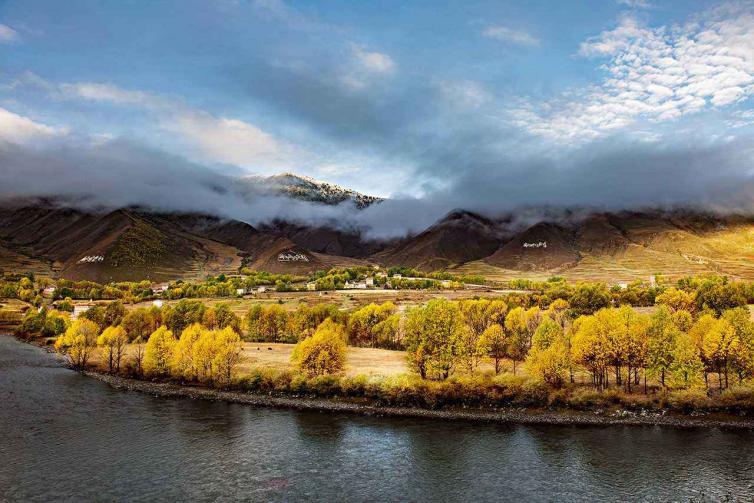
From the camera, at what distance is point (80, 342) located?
110562mm

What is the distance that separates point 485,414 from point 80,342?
91.7 meters

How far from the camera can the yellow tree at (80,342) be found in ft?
358

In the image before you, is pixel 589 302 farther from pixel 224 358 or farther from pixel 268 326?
pixel 224 358

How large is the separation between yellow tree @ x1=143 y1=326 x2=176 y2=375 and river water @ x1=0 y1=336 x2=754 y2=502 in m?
19.9

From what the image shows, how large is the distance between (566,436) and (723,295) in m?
111

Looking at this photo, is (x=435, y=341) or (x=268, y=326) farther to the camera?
(x=268, y=326)

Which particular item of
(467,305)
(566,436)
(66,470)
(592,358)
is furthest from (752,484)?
(467,305)

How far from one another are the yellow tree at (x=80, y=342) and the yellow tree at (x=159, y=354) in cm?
2025

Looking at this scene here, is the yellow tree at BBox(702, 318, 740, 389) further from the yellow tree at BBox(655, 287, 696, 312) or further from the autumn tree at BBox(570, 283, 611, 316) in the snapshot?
the yellow tree at BBox(655, 287, 696, 312)

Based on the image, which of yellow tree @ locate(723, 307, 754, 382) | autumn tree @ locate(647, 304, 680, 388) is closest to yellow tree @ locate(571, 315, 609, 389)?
autumn tree @ locate(647, 304, 680, 388)

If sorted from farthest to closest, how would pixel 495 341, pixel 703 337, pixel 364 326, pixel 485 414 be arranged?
pixel 364 326
pixel 495 341
pixel 703 337
pixel 485 414

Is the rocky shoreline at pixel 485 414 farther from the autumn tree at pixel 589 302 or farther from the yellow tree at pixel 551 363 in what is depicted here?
the autumn tree at pixel 589 302

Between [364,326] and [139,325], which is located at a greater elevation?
[364,326]

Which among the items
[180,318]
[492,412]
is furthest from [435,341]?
[180,318]
